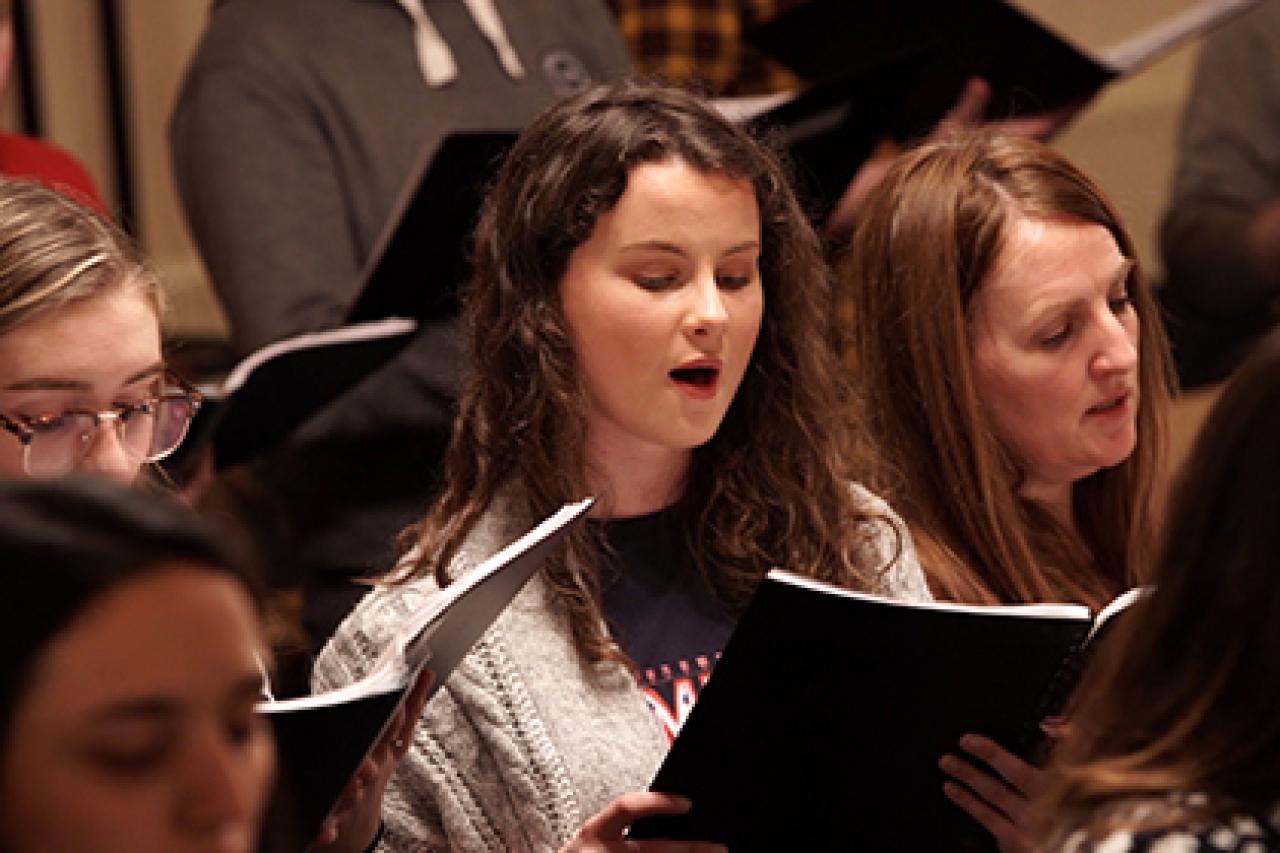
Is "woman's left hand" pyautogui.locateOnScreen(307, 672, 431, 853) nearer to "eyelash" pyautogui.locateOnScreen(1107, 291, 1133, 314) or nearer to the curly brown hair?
the curly brown hair

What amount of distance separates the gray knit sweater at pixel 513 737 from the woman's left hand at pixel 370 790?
15 centimetres

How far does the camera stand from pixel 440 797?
1776mm

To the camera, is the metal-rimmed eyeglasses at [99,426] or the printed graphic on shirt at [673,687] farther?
the printed graphic on shirt at [673,687]

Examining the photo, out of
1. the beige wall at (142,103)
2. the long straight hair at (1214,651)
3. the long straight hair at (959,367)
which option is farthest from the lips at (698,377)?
the beige wall at (142,103)

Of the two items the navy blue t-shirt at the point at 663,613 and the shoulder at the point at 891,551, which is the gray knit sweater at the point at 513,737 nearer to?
the navy blue t-shirt at the point at 663,613

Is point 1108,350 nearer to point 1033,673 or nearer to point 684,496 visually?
point 684,496

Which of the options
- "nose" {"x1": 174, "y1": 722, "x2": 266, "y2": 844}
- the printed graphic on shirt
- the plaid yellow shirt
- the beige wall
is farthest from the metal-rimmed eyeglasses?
the beige wall

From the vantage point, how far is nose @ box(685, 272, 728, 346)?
1.85 meters

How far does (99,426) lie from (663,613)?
520mm

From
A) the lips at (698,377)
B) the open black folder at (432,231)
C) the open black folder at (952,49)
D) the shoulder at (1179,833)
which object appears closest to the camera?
the shoulder at (1179,833)

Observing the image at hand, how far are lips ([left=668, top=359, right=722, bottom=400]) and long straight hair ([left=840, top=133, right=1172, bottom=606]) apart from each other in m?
0.35

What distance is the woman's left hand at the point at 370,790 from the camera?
5.06 ft

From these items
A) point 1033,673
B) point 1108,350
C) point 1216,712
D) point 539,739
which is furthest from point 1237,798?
point 1108,350

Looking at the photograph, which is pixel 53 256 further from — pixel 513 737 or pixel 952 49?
pixel 952 49
